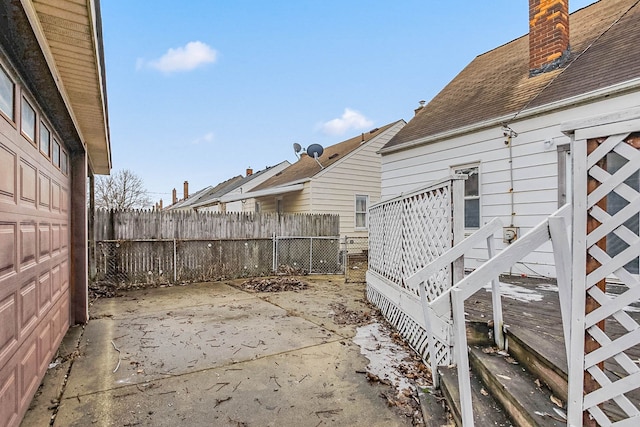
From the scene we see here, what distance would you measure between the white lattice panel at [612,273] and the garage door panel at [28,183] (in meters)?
3.57

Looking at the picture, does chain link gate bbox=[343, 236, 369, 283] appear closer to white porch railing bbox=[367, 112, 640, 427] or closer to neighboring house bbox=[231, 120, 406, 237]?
neighboring house bbox=[231, 120, 406, 237]

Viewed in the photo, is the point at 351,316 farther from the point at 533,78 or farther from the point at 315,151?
the point at 315,151

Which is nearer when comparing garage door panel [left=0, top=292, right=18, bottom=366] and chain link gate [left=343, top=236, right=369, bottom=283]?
garage door panel [left=0, top=292, right=18, bottom=366]

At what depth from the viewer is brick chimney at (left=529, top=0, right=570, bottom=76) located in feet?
19.5

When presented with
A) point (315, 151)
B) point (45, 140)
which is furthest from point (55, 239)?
point (315, 151)

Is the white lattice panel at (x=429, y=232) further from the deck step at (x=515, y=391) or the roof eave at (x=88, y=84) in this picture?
the roof eave at (x=88, y=84)

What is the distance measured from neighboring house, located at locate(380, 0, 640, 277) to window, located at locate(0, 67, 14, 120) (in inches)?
250

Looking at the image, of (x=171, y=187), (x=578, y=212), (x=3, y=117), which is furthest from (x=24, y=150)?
(x=171, y=187)

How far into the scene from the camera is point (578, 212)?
1.42 m

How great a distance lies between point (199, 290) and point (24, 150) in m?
5.49

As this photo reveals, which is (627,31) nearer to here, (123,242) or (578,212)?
(578,212)

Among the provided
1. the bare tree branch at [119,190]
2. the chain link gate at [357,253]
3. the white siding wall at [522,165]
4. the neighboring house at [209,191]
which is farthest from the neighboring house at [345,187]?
the bare tree branch at [119,190]

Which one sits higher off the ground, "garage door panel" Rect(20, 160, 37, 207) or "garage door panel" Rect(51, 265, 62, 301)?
"garage door panel" Rect(20, 160, 37, 207)

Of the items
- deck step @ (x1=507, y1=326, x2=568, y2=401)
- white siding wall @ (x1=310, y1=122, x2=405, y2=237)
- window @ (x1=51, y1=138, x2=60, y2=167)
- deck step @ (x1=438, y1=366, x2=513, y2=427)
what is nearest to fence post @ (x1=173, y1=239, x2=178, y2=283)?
window @ (x1=51, y1=138, x2=60, y2=167)
